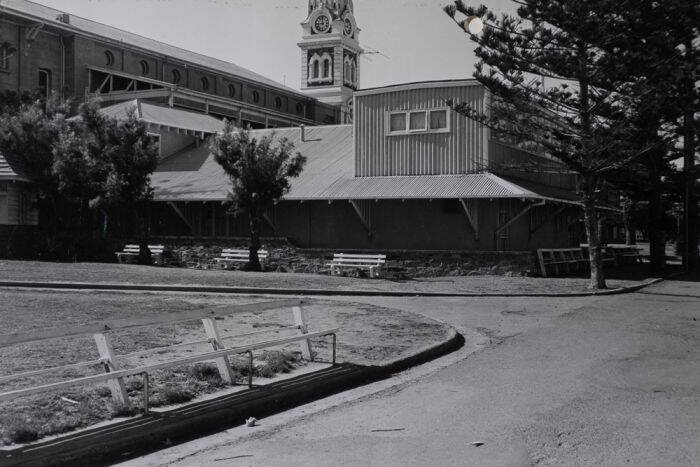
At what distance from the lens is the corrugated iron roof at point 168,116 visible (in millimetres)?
36875

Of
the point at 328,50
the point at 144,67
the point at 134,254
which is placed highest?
the point at 328,50

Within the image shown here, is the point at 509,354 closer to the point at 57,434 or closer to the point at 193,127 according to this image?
the point at 57,434

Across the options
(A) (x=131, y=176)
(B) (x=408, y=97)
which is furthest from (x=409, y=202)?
(A) (x=131, y=176)

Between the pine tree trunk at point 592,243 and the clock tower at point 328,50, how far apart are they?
7243 cm

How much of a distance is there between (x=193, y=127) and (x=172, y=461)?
34168mm

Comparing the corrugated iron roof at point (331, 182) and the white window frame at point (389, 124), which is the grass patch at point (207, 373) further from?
the white window frame at point (389, 124)

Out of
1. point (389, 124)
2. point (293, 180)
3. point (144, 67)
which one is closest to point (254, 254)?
point (293, 180)

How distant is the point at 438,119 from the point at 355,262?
642cm

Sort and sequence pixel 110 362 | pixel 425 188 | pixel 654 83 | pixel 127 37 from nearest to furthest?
pixel 110 362, pixel 654 83, pixel 425 188, pixel 127 37

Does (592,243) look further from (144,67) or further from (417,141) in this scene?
(144,67)

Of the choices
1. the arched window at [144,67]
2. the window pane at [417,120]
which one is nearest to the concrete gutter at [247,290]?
the window pane at [417,120]

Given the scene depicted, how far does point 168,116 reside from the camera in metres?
38.4

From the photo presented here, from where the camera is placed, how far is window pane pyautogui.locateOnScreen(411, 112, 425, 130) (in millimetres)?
28328

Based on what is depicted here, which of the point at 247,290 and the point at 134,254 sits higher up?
the point at 134,254
